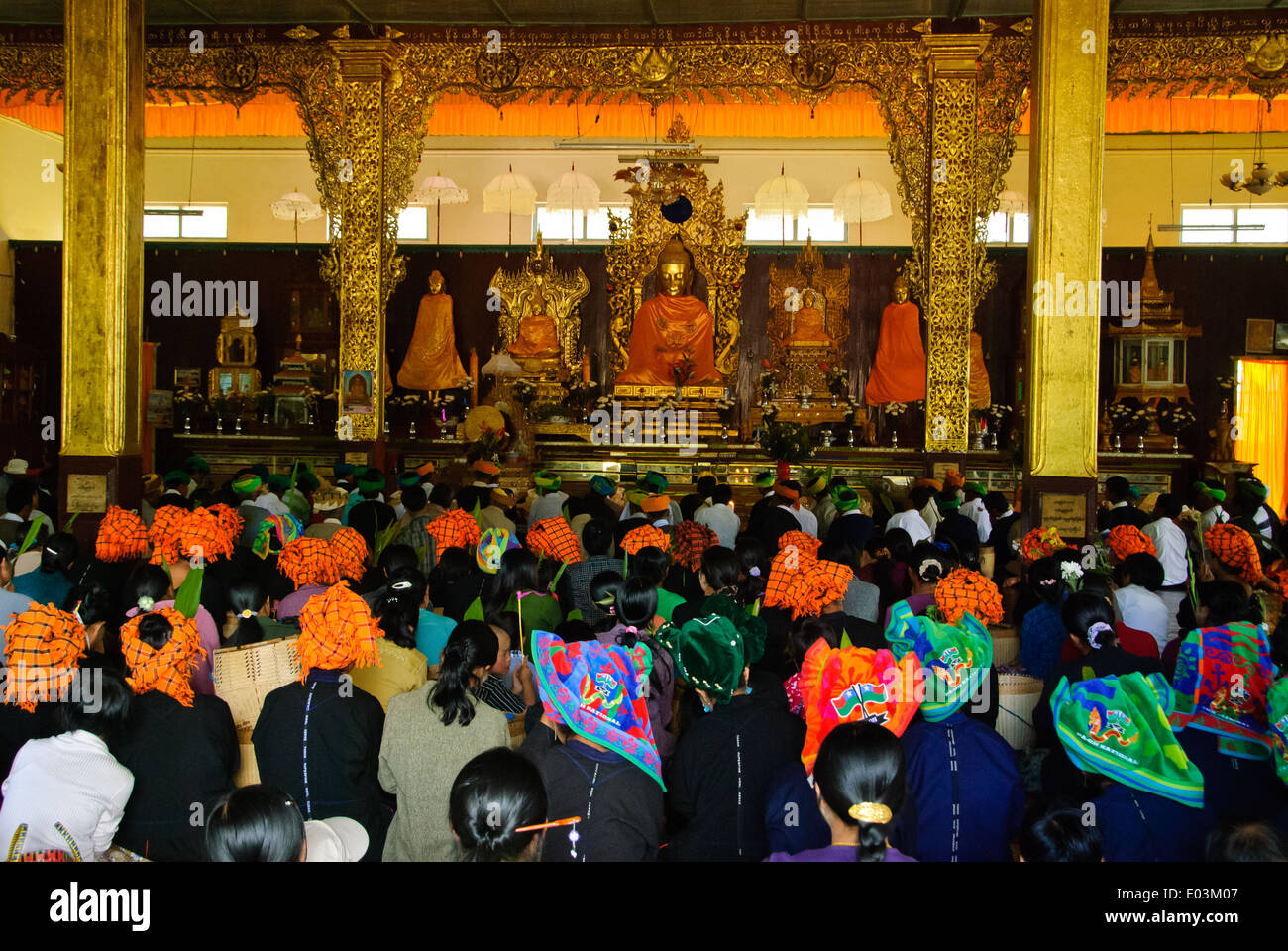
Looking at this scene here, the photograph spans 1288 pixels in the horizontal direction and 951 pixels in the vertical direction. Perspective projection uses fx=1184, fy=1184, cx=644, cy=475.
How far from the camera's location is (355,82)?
13273 mm

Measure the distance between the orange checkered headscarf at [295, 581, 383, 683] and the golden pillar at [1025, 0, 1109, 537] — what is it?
18.0ft

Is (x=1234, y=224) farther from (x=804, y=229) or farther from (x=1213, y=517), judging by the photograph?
(x=1213, y=517)

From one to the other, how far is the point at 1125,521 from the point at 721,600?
5246 millimetres

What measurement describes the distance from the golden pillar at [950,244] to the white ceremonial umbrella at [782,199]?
335cm

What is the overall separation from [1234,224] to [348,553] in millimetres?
15917

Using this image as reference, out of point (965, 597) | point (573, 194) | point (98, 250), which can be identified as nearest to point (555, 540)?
point (965, 597)

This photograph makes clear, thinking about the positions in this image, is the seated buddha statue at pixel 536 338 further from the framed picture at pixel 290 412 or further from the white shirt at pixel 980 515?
the white shirt at pixel 980 515

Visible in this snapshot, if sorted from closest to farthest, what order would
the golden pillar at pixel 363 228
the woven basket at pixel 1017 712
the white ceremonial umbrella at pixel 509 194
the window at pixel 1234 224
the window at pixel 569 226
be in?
the woven basket at pixel 1017 712, the golden pillar at pixel 363 228, the white ceremonial umbrella at pixel 509 194, the window at pixel 1234 224, the window at pixel 569 226

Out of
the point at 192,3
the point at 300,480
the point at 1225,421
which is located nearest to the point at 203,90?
the point at 192,3

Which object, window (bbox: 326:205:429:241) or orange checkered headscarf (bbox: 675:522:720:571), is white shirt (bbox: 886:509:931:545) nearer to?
orange checkered headscarf (bbox: 675:522:720:571)

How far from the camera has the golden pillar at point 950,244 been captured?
510 inches

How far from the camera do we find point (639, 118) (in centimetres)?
1748

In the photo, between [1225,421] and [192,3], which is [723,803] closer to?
[192,3]

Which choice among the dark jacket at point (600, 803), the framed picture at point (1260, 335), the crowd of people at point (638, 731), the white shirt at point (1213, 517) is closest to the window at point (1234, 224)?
the framed picture at point (1260, 335)
